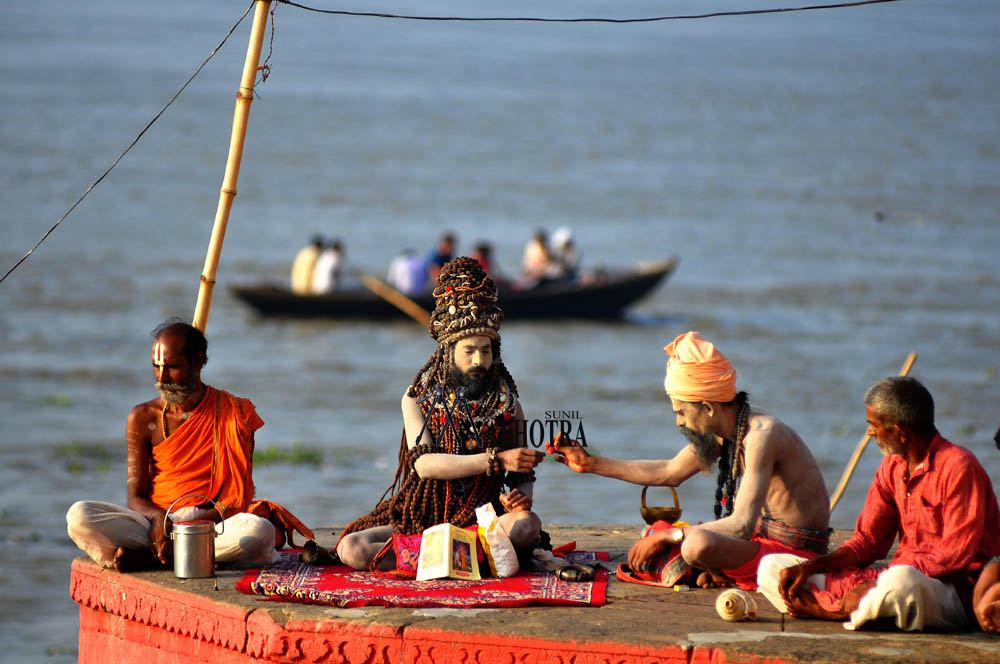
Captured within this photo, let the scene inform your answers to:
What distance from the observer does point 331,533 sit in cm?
756

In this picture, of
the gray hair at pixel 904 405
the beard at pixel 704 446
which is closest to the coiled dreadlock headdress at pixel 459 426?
the beard at pixel 704 446

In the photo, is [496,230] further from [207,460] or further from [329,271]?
[207,460]

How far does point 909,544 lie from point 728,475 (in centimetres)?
78

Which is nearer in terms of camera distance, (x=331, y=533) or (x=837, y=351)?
(x=331, y=533)

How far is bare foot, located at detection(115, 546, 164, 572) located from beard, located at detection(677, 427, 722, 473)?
2.18m

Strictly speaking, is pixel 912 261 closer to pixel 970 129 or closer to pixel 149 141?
pixel 970 129

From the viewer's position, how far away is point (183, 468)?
6.24 m

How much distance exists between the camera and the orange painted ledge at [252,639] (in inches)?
205

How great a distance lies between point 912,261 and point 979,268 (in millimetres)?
1721

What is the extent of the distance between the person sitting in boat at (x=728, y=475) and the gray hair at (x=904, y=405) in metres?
0.41

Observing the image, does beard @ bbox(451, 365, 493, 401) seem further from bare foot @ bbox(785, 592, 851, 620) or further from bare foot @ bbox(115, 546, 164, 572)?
bare foot @ bbox(785, 592, 851, 620)

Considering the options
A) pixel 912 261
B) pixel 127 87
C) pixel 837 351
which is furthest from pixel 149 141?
pixel 837 351

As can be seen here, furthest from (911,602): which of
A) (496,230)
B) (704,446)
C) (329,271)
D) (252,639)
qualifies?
(496,230)

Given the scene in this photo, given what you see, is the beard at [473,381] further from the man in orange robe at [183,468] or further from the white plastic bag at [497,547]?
the man in orange robe at [183,468]
